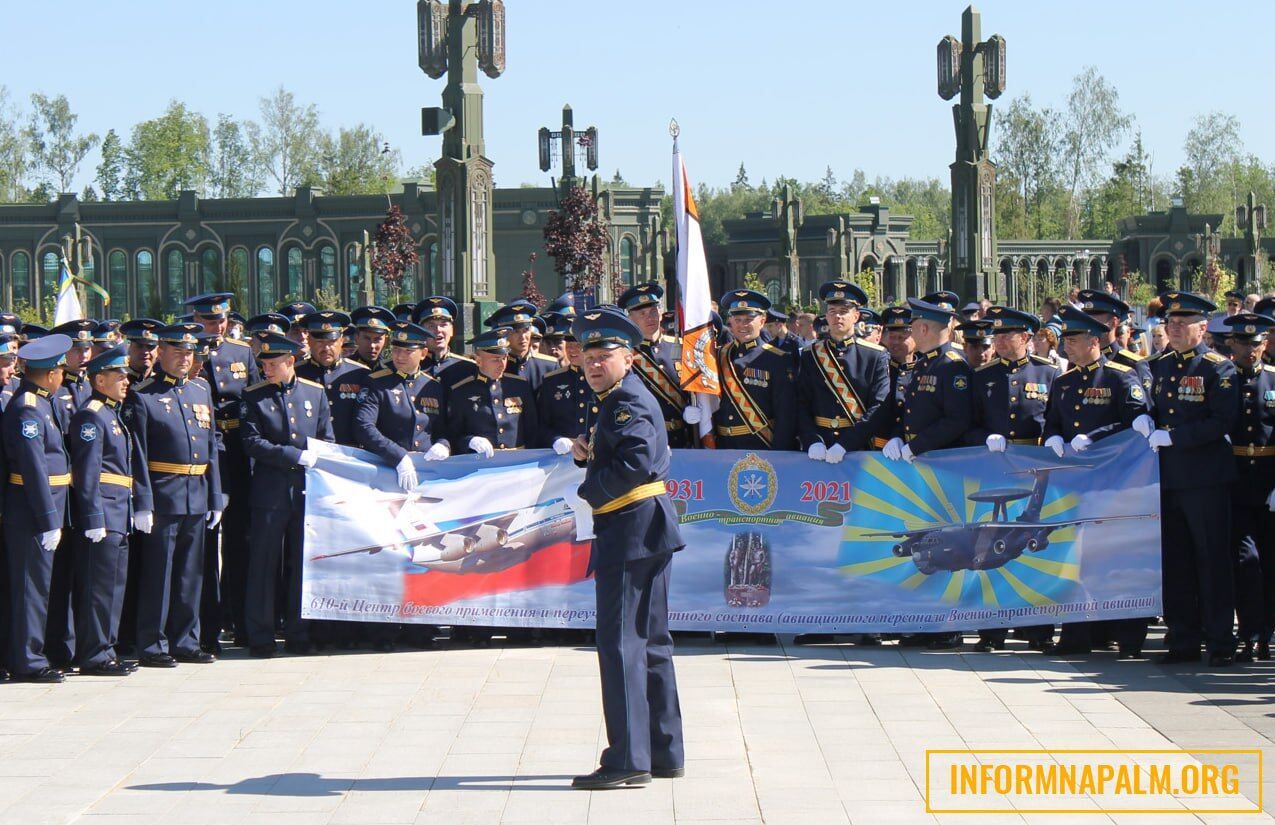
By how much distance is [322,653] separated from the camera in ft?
35.8

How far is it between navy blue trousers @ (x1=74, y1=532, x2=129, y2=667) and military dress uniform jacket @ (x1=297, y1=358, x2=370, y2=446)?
5.72ft

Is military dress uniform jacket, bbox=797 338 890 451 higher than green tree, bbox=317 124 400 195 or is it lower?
lower

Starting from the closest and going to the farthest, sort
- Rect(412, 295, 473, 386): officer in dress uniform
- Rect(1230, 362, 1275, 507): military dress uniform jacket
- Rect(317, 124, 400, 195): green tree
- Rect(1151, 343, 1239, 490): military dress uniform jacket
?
1. Rect(1151, 343, 1239, 490): military dress uniform jacket
2. Rect(1230, 362, 1275, 507): military dress uniform jacket
3. Rect(412, 295, 473, 386): officer in dress uniform
4. Rect(317, 124, 400, 195): green tree

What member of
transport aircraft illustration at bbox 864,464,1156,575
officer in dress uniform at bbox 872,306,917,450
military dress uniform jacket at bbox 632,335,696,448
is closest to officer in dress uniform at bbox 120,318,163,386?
military dress uniform jacket at bbox 632,335,696,448

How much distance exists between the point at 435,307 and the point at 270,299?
61.3 m

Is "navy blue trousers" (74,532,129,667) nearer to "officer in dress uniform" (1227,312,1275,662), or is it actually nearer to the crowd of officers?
the crowd of officers

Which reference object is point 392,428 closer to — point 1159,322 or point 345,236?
point 1159,322

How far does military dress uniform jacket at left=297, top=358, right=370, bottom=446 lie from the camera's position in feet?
37.0

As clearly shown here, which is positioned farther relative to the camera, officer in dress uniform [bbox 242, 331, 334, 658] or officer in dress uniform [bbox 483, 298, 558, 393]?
officer in dress uniform [bbox 483, 298, 558, 393]

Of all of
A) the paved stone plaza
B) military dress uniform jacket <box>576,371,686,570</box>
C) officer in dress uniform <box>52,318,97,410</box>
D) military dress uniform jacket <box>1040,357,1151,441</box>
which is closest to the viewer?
the paved stone plaza

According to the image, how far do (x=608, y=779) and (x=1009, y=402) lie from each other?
484 centimetres

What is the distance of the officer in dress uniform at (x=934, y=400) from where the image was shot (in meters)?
10.7

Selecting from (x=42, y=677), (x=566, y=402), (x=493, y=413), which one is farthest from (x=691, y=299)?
(x=42, y=677)

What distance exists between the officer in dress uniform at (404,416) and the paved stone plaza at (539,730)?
119cm
